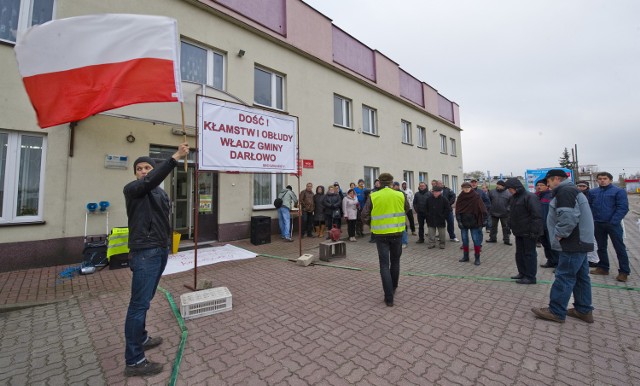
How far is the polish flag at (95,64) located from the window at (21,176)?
3273mm

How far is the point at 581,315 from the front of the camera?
11.1 ft

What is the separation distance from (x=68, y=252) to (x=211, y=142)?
4.21m

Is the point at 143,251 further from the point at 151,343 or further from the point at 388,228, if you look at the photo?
the point at 388,228

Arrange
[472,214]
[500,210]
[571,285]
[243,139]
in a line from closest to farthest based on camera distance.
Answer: [571,285], [243,139], [472,214], [500,210]

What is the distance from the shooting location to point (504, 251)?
750 centimetres

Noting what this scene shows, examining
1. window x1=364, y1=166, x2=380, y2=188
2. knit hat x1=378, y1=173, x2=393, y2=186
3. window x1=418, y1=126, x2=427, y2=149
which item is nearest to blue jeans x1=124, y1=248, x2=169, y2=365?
knit hat x1=378, y1=173, x2=393, y2=186

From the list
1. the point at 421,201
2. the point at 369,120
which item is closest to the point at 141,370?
the point at 421,201

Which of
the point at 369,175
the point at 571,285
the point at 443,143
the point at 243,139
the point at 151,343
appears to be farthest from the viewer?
the point at 443,143

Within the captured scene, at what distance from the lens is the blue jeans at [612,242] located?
4770mm

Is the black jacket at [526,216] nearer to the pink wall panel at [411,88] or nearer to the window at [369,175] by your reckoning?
the window at [369,175]

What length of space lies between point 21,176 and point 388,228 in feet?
24.8

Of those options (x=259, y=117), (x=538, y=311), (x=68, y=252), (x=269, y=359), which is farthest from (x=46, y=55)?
(x=538, y=311)

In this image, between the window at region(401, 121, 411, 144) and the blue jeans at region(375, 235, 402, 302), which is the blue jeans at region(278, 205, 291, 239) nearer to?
the blue jeans at region(375, 235, 402, 302)

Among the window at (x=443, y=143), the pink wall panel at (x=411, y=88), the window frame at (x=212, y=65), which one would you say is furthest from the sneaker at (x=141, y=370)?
the window at (x=443, y=143)
